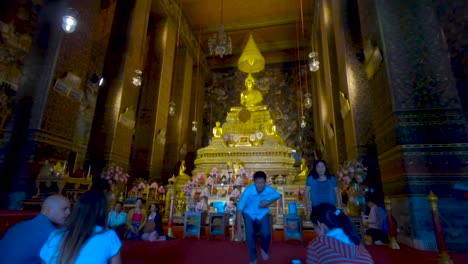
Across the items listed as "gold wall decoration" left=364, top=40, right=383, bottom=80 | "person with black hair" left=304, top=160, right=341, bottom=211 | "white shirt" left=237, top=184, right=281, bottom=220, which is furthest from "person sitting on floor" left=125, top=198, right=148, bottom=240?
"gold wall decoration" left=364, top=40, right=383, bottom=80

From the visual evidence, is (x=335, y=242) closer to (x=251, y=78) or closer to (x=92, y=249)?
(x=92, y=249)

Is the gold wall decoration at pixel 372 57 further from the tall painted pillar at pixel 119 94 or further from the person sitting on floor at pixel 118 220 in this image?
the tall painted pillar at pixel 119 94

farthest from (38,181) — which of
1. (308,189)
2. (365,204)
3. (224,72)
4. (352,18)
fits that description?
(224,72)

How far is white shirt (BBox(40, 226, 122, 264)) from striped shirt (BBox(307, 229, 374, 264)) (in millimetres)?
1148

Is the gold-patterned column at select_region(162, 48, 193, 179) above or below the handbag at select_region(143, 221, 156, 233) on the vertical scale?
above

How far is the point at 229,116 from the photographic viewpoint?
12039 millimetres

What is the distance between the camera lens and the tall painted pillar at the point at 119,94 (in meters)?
7.09

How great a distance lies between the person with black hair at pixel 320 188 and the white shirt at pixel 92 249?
2.47 m

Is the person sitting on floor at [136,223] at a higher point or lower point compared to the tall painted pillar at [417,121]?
lower

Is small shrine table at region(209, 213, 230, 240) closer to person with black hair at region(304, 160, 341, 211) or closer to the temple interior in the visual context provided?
the temple interior

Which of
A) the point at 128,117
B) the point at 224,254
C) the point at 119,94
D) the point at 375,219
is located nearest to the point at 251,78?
the point at 128,117

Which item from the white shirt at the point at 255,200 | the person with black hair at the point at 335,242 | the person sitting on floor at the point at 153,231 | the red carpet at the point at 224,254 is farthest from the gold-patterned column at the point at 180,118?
the person with black hair at the point at 335,242

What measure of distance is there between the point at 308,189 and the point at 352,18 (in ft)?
19.7

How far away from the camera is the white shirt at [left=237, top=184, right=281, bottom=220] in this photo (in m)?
2.66
